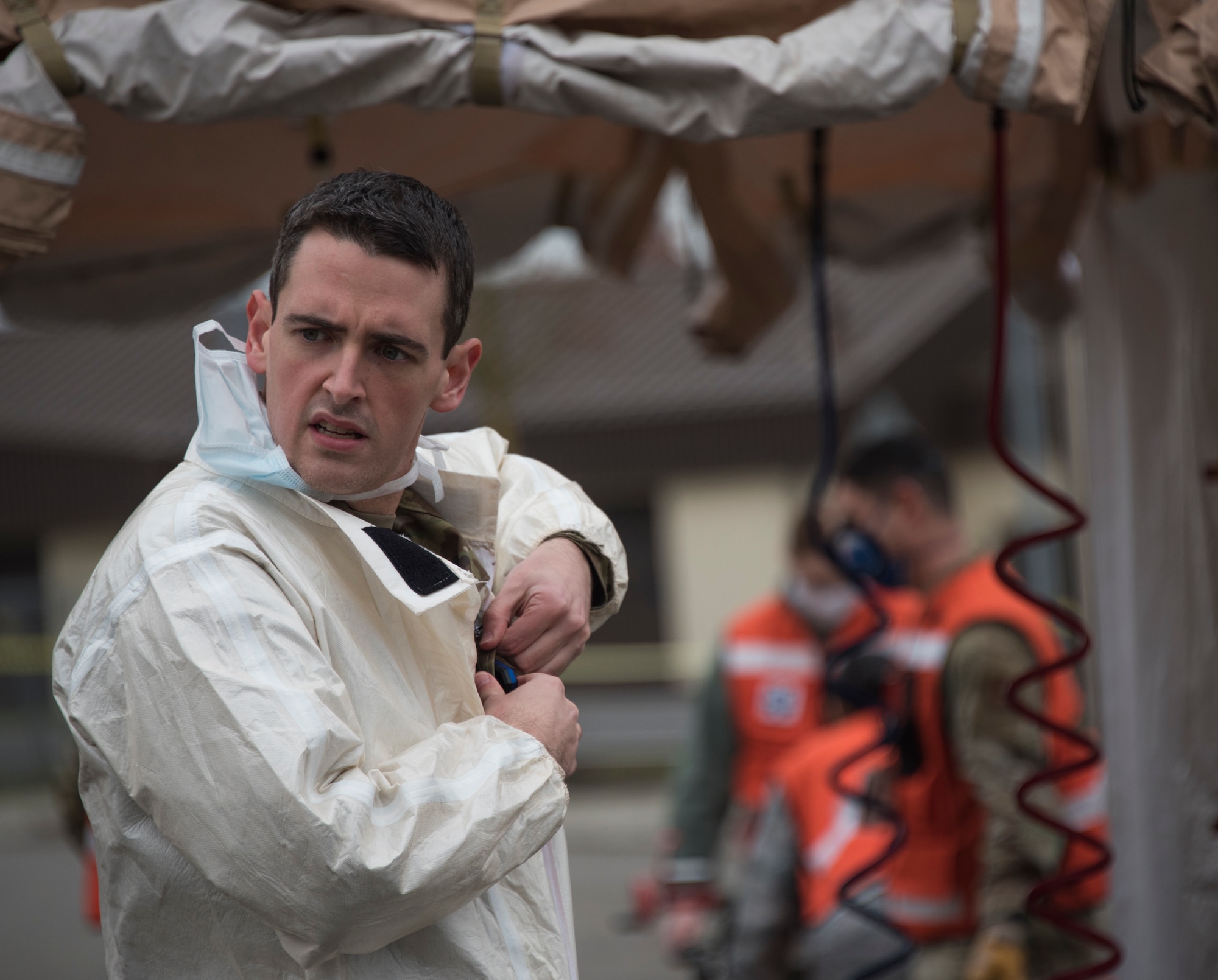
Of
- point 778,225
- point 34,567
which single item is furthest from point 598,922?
point 34,567

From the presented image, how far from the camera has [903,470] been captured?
3.92 m

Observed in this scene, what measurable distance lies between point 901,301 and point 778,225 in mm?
12772

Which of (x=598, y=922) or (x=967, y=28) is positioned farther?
(x=598, y=922)

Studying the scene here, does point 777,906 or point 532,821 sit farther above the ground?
point 532,821

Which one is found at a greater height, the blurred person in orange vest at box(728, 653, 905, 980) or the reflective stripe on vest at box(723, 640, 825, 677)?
the reflective stripe on vest at box(723, 640, 825, 677)

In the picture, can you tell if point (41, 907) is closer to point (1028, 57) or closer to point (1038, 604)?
point (1038, 604)

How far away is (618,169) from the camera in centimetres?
309

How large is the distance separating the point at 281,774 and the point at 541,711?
1.10ft

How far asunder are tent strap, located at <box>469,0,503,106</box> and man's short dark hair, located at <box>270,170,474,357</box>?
0.42 m

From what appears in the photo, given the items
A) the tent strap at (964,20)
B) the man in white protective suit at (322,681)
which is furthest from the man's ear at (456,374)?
the tent strap at (964,20)

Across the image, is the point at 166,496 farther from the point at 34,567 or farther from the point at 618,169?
the point at 34,567

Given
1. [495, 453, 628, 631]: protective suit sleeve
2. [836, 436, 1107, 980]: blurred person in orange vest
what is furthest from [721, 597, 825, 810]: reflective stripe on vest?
[495, 453, 628, 631]: protective suit sleeve

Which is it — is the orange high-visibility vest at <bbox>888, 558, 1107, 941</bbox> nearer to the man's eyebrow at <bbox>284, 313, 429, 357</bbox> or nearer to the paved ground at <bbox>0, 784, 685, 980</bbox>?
the man's eyebrow at <bbox>284, 313, 429, 357</bbox>

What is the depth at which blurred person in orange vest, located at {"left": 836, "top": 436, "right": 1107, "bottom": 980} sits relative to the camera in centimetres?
315
